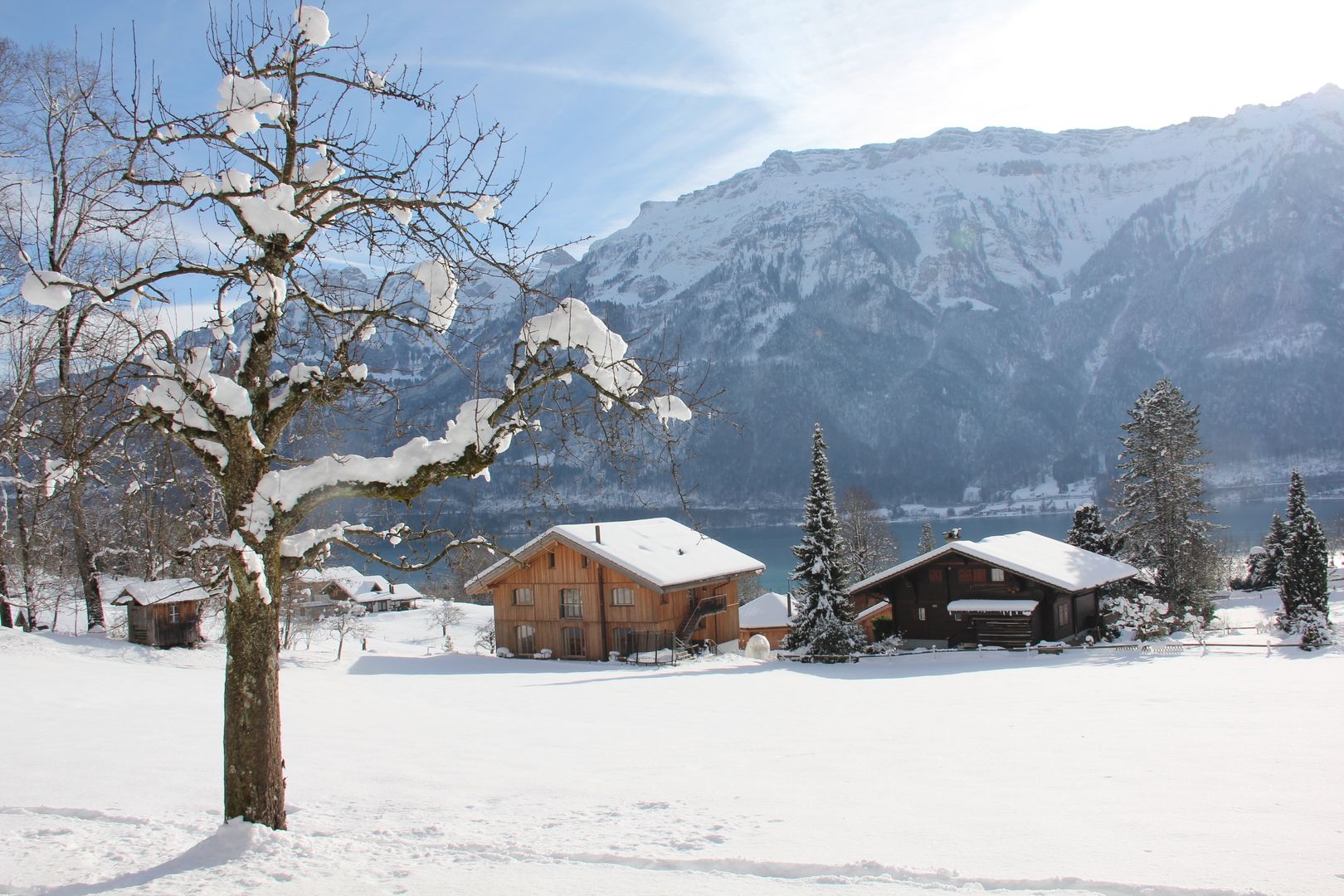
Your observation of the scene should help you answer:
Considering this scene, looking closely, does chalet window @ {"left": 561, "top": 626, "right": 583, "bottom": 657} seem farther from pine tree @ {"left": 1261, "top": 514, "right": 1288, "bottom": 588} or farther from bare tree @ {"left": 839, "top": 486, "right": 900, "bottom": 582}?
pine tree @ {"left": 1261, "top": 514, "right": 1288, "bottom": 588}

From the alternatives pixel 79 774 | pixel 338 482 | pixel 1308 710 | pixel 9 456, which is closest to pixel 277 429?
pixel 338 482

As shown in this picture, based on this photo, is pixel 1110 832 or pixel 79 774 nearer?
pixel 1110 832

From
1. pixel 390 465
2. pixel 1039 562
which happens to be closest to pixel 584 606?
pixel 1039 562

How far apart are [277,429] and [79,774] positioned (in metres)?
5.35

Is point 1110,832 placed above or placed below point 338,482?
below

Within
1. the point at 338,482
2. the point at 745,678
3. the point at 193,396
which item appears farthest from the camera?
the point at 745,678

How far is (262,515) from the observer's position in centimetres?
582

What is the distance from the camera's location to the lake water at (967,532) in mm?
102938

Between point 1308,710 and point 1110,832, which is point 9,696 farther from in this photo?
point 1308,710

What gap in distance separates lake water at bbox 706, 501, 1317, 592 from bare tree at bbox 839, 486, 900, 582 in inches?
614

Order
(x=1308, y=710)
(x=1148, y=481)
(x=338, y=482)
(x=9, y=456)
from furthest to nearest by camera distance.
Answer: (x=1148, y=481) < (x=1308, y=710) < (x=9, y=456) < (x=338, y=482)

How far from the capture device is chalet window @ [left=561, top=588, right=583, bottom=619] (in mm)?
33250

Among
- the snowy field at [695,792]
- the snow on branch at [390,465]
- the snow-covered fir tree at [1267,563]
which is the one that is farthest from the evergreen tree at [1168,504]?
the snow on branch at [390,465]

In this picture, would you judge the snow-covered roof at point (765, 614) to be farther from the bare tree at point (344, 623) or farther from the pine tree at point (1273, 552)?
the pine tree at point (1273, 552)
